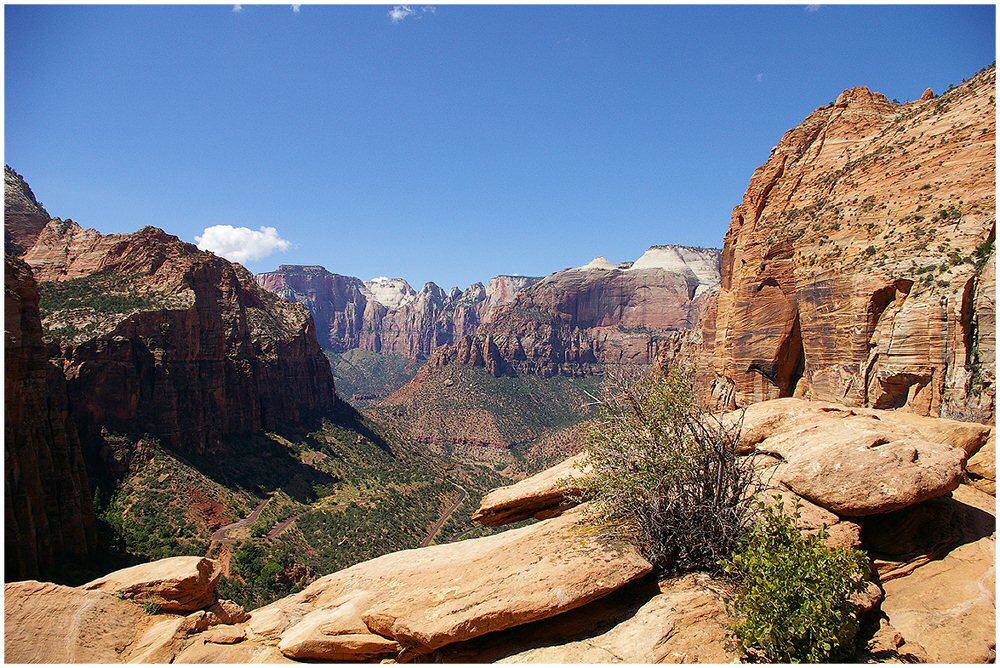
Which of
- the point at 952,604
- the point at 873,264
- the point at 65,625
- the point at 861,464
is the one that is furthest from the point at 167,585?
the point at 873,264

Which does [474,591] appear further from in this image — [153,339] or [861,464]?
[153,339]

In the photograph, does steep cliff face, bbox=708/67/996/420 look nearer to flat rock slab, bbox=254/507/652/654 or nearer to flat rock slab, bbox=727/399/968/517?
flat rock slab, bbox=727/399/968/517

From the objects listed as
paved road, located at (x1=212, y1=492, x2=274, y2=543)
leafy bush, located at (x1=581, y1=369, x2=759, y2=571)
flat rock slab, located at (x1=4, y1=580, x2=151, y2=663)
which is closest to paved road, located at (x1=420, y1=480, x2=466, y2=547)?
paved road, located at (x1=212, y1=492, x2=274, y2=543)

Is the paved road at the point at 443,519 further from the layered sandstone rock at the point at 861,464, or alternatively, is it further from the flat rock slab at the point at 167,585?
the layered sandstone rock at the point at 861,464

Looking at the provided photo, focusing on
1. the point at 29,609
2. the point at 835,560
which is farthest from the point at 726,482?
the point at 29,609

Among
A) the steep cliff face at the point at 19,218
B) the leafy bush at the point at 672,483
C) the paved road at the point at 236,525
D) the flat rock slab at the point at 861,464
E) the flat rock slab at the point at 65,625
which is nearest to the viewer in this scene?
the leafy bush at the point at 672,483

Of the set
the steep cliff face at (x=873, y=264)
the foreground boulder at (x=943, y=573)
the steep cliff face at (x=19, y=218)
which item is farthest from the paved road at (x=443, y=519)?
the steep cliff face at (x=19, y=218)
